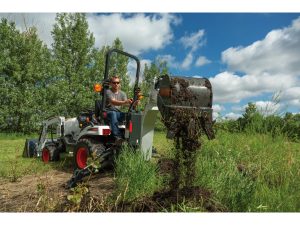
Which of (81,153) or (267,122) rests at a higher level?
(267,122)

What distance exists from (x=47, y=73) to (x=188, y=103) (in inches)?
815

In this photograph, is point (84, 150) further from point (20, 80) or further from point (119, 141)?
point (20, 80)

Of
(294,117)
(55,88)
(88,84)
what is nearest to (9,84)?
(55,88)

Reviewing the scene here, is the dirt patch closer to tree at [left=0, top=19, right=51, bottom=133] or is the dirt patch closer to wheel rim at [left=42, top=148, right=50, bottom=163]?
wheel rim at [left=42, top=148, right=50, bottom=163]

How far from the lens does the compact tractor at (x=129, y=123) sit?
4816 mm

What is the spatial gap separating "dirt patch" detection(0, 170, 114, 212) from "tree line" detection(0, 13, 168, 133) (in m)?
16.3

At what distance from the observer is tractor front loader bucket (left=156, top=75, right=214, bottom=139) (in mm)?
4664

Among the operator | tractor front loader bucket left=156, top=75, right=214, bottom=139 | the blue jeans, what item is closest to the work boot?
the operator

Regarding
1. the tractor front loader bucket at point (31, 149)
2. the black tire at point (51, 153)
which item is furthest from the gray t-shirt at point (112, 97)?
the tractor front loader bucket at point (31, 149)

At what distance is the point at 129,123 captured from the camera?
6.66 m

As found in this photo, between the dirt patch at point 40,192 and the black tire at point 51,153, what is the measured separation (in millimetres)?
2180

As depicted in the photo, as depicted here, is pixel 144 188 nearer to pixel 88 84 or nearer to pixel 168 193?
pixel 168 193

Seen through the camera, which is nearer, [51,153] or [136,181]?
[136,181]

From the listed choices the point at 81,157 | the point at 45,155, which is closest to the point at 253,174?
the point at 81,157
